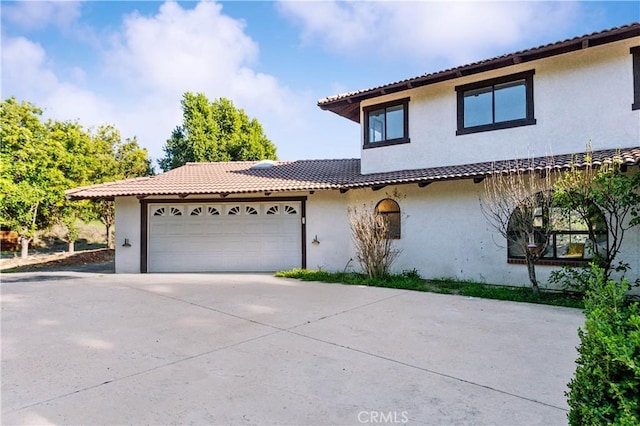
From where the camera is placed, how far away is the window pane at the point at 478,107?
9.84m

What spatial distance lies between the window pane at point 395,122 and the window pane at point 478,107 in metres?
1.96

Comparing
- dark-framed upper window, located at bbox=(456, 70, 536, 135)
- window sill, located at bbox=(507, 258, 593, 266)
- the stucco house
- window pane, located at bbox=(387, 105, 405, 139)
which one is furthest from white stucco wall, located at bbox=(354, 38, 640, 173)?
window sill, located at bbox=(507, 258, 593, 266)

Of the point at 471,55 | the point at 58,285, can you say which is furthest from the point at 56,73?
the point at 471,55

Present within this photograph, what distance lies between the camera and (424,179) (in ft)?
31.0

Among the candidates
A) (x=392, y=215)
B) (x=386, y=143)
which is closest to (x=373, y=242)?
(x=392, y=215)

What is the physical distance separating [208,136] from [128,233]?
1690 cm

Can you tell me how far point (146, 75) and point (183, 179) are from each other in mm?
4189

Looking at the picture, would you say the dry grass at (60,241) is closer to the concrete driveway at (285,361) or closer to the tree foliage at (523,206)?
the concrete driveway at (285,361)

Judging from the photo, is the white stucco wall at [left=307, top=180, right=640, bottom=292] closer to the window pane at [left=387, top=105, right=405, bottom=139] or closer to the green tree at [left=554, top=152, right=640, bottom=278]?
the green tree at [left=554, top=152, right=640, bottom=278]

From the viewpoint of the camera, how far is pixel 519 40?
1010 cm

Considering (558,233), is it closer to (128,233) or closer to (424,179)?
(424,179)

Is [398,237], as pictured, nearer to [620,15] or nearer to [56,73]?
[620,15]

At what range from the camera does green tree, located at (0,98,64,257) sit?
14688 millimetres

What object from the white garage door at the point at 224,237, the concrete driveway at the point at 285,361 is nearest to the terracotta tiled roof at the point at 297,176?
the white garage door at the point at 224,237
